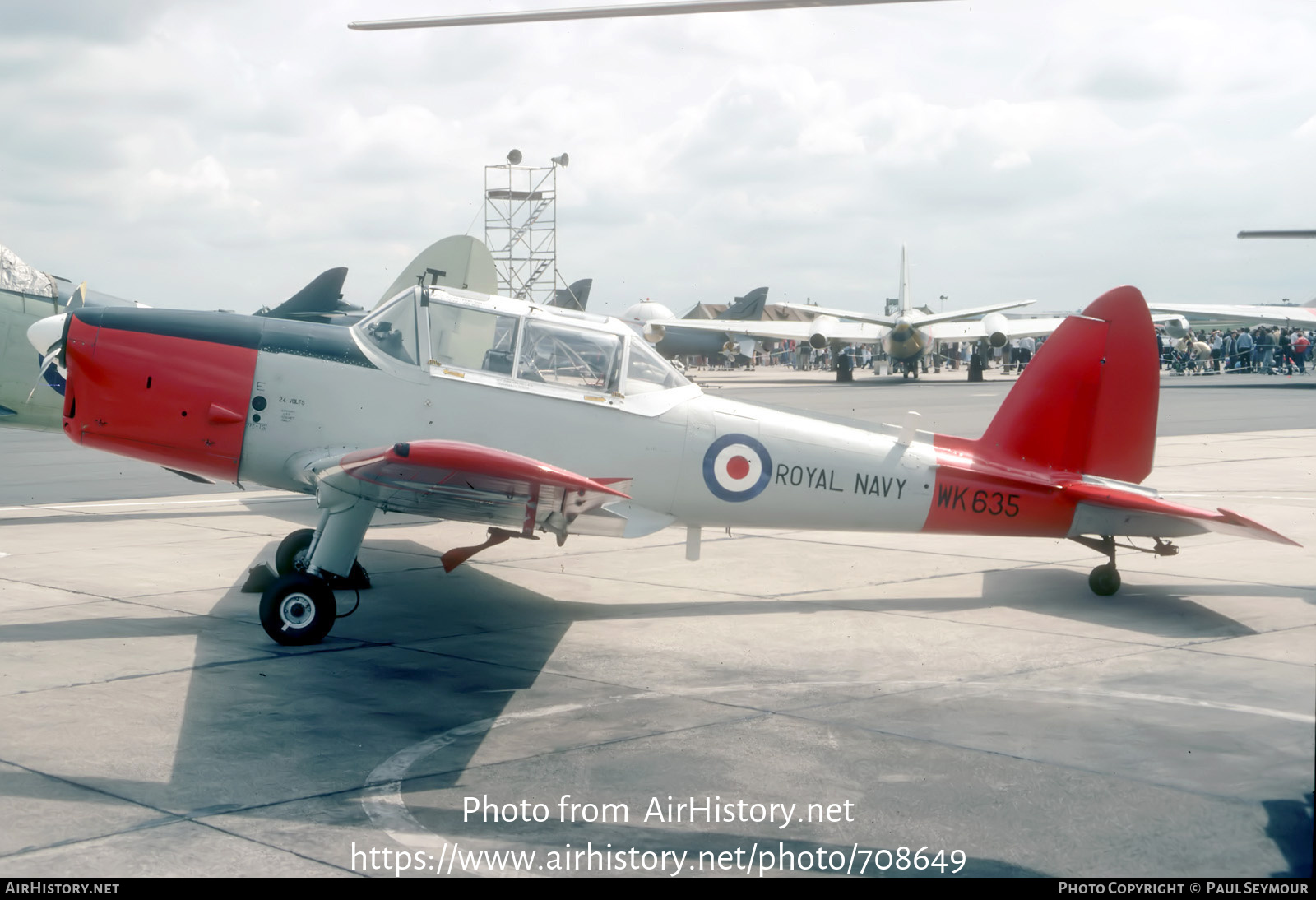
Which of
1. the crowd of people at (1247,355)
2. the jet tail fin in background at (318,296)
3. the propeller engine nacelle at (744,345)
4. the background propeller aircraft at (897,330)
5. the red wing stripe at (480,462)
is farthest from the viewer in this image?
the propeller engine nacelle at (744,345)

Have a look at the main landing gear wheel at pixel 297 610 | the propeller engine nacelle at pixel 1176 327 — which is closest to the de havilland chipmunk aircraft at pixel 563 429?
the main landing gear wheel at pixel 297 610

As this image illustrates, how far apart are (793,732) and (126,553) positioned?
6999 millimetres

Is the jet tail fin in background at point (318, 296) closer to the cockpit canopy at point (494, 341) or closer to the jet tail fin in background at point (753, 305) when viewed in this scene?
the cockpit canopy at point (494, 341)

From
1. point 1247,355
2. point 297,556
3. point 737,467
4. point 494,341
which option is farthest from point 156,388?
point 1247,355

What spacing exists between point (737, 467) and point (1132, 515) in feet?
9.39

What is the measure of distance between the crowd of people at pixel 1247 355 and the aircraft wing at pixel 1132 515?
53310mm

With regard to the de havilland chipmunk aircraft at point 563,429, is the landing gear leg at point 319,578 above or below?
below

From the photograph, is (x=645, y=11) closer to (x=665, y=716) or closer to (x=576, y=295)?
(x=665, y=716)

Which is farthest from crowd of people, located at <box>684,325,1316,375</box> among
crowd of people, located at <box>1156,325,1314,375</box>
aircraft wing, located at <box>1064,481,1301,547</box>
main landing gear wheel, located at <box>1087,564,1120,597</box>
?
aircraft wing, located at <box>1064,481,1301,547</box>

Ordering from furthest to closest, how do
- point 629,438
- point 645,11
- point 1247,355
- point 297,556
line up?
point 1247,355
point 297,556
point 629,438
point 645,11

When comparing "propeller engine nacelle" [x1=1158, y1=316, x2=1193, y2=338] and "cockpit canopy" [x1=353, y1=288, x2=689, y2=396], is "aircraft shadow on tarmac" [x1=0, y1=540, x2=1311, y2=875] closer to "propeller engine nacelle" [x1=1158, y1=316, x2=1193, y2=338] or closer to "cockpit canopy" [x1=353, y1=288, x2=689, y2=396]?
"cockpit canopy" [x1=353, y1=288, x2=689, y2=396]

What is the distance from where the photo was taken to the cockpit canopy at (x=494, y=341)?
789 centimetres

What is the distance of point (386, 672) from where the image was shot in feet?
21.5

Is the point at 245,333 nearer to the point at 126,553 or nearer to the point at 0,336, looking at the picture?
the point at 126,553
